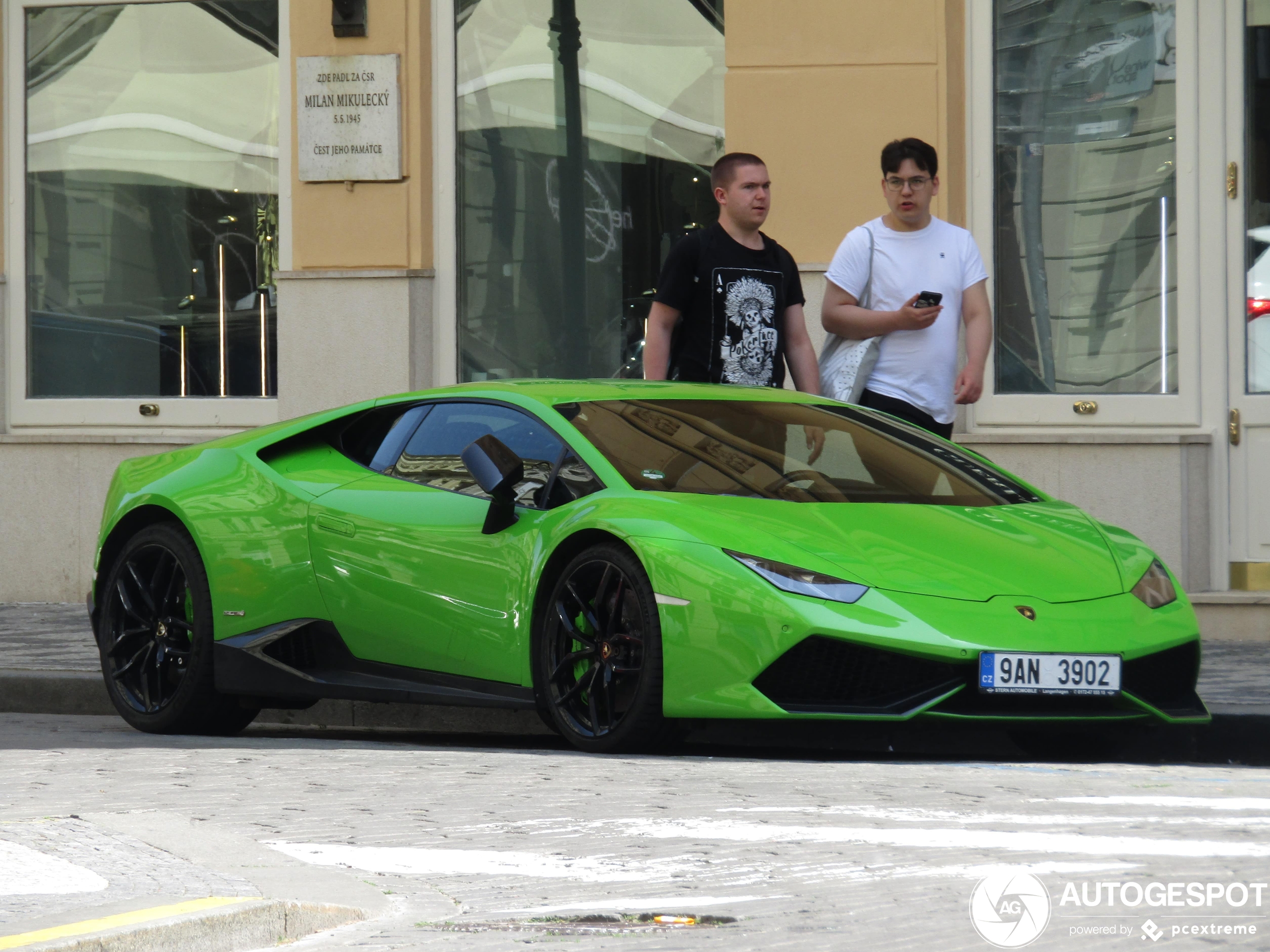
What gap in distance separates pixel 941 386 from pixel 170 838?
4.47 m

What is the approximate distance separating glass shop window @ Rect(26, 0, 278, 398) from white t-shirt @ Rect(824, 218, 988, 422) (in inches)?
193

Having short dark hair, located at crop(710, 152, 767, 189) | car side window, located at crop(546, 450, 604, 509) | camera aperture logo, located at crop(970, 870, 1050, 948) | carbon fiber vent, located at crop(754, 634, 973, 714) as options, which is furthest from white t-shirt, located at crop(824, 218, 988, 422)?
camera aperture logo, located at crop(970, 870, 1050, 948)

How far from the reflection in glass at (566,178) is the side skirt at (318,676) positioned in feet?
15.8

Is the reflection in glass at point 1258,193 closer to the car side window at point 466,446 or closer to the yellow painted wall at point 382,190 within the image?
the yellow painted wall at point 382,190

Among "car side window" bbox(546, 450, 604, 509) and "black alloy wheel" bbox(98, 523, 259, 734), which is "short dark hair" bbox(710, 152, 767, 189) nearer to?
"car side window" bbox(546, 450, 604, 509)

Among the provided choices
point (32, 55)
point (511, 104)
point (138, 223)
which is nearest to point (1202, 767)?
point (511, 104)

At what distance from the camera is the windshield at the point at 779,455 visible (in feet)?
21.3

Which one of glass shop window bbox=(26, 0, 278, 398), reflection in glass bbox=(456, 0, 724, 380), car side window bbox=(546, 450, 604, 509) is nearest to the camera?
car side window bbox=(546, 450, 604, 509)

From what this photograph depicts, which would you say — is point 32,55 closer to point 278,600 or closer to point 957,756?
point 278,600

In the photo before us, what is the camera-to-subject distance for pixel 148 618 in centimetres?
757

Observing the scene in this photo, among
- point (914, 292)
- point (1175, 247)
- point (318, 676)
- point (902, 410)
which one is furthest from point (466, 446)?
point (1175, 247)

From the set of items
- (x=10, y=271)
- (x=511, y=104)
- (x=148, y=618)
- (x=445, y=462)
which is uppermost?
(x=511, y=104)

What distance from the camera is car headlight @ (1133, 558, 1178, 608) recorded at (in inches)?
247

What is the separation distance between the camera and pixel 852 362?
8.24 meters
